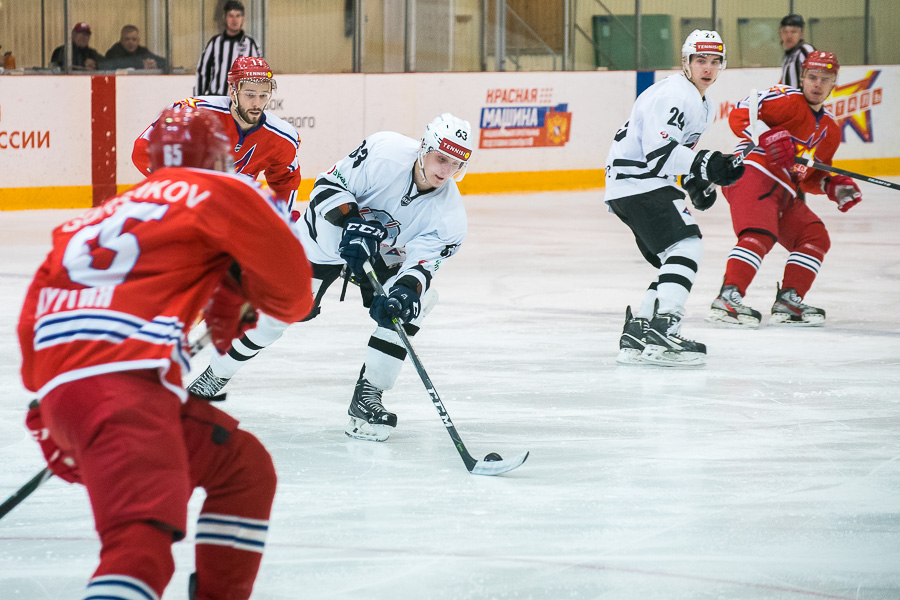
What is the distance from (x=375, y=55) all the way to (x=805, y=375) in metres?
7.21

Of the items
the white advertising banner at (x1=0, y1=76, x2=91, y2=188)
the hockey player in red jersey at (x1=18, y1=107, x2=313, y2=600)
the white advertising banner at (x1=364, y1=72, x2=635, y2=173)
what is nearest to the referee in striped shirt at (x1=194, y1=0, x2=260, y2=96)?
the white advertising banner at (x1=0, y1=76, x2=91, y2=188)

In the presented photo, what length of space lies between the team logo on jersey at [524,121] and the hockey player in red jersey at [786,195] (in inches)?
212

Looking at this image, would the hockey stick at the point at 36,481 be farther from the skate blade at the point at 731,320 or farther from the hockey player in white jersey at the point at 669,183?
the skate blade at the point at 731,320

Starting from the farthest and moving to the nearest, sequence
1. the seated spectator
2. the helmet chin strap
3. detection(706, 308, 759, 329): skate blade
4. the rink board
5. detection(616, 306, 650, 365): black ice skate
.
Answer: the seated spectator
the rink board
detection(706, 308, 759, 329): skate blade
detection(616, 306, 650, 365): black ice skate
the helmet chin strap

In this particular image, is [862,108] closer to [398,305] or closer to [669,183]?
[669,183]

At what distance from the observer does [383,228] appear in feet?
11.3

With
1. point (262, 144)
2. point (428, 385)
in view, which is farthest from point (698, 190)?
point (428, 385)

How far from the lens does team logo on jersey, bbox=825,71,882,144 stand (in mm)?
12453

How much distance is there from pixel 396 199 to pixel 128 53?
21.3ft

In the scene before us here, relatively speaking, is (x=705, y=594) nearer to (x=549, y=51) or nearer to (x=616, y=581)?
(x=616, y=581)

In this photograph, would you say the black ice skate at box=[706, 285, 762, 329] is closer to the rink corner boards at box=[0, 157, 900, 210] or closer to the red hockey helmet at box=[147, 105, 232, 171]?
the red hockey helmet at box=[147, 105, 232, 171]

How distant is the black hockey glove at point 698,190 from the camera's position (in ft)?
15.2

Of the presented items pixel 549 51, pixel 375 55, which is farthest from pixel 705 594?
pixel 549 51

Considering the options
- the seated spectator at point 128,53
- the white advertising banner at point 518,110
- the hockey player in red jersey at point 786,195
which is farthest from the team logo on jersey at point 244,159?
the white advertising banner at point 518,110
